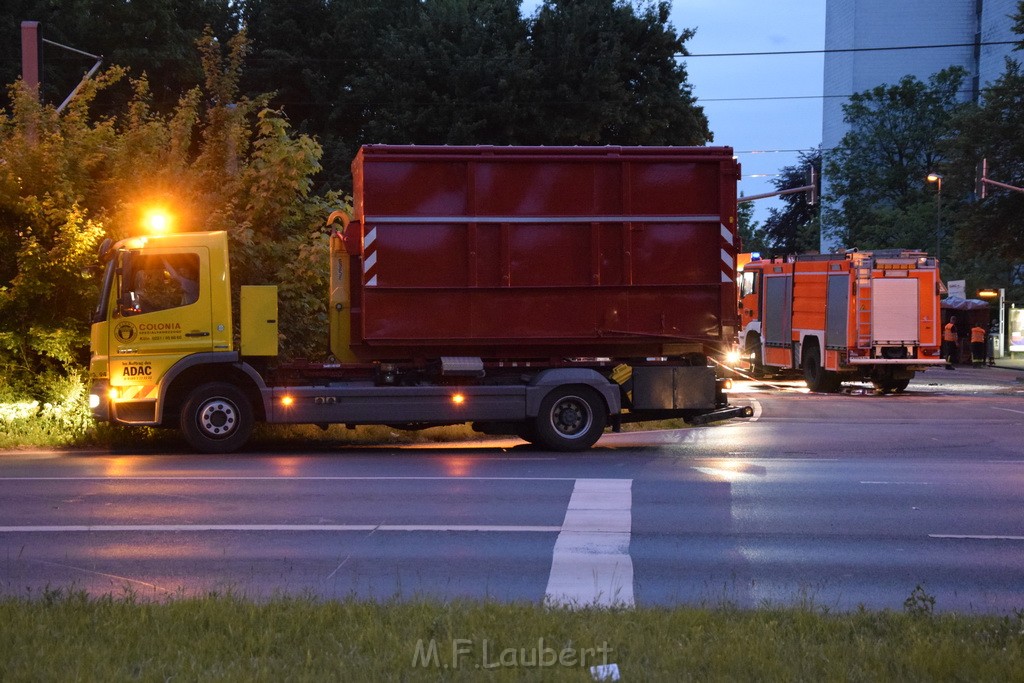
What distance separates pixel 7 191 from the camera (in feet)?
57.1

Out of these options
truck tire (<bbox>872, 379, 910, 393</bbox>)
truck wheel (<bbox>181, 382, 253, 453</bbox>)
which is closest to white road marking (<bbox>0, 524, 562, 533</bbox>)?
truck wheel (<bbox>181, 382, 253, 453</bbox>)

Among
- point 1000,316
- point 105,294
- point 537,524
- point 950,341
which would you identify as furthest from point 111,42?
point 1000,316

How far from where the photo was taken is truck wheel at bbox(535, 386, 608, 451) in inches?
614

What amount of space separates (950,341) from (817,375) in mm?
21680

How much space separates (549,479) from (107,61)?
34359 millimetres

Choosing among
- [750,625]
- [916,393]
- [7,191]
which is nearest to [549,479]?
[750,625]

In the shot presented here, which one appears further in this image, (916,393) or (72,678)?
(916,393)

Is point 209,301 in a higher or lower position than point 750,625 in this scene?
higher

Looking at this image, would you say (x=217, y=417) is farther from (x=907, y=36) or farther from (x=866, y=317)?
(x=907, y=36)

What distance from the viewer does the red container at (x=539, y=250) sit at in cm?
1544

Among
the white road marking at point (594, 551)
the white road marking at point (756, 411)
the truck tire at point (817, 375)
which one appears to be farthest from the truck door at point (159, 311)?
the truck tire at point (817, 375)

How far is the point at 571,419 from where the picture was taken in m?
15.7

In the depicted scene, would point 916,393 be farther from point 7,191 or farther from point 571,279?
point 7,191

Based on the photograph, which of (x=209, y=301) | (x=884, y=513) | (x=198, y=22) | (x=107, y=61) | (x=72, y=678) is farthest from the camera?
(x=198, y=22)
